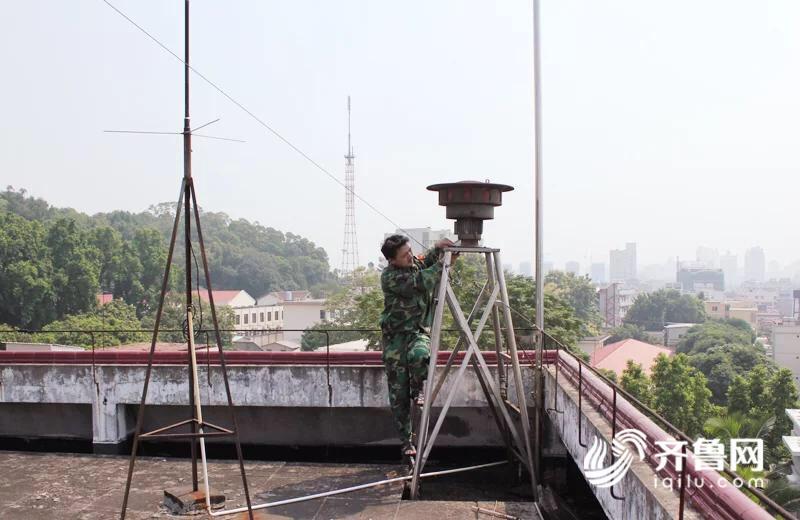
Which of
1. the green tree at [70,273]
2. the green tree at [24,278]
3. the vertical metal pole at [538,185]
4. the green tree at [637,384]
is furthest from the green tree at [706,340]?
the vertical metal pole at [538,185]

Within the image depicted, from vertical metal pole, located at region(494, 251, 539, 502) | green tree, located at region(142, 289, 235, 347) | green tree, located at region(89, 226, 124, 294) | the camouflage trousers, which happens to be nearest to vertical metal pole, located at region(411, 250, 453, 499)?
the camouflage trousers

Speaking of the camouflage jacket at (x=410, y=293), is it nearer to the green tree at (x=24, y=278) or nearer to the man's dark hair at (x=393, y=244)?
the man's dark hair at (x=393, y=244)

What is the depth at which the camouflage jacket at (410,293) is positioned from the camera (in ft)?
21.4

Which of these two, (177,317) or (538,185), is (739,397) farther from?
(177,317)

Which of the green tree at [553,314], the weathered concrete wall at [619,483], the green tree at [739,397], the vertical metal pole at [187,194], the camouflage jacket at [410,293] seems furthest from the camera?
the green tree at [739,397]

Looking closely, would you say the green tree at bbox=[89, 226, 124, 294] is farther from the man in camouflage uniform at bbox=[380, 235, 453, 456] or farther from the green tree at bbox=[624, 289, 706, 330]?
the green tree at bbox=[624, 289, 706, 330]

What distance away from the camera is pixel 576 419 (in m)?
6.25

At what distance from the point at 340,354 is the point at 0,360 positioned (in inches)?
197

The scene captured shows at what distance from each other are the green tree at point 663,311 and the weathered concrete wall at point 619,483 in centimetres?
10742

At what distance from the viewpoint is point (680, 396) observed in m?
26.2

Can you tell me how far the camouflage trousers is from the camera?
22.0 feet
